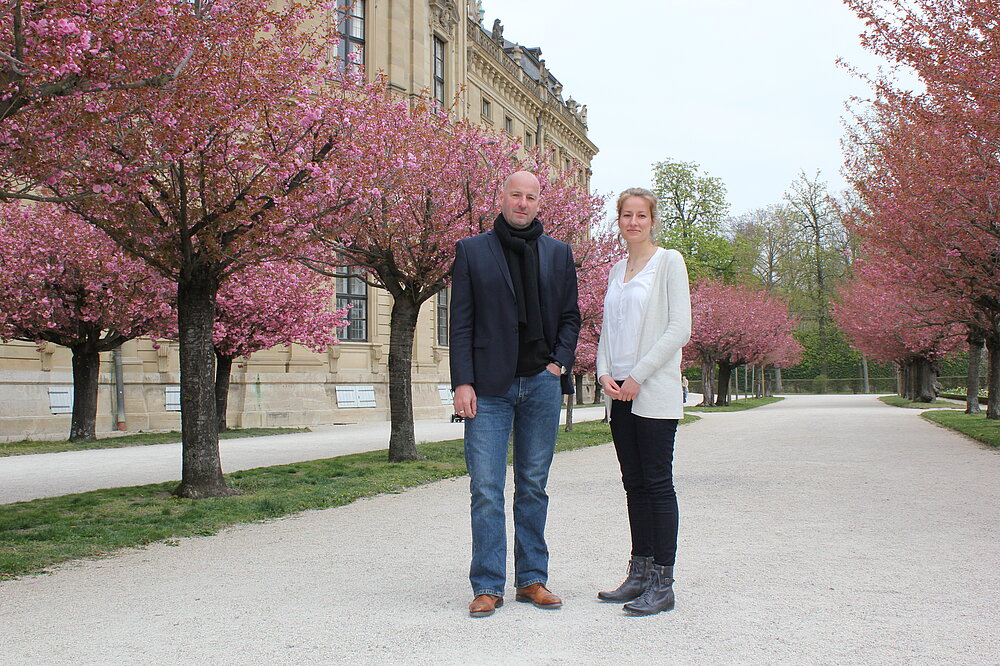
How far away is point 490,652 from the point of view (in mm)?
3941

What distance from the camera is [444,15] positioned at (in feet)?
120

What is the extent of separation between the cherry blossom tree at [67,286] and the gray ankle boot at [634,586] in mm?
14977

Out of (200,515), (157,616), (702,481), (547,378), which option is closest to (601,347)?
(547,378)

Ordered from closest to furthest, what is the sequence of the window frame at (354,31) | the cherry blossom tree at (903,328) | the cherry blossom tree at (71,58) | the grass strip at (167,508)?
the cherry blossom tree at (71,58)
the grass strip at (167,508)
the cherry blossom tree at (903,328)
the window frame at (354,31)

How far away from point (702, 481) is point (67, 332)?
14.9 m

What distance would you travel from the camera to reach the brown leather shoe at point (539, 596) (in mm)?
4684

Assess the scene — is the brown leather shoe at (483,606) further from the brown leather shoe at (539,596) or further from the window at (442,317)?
the window at (442,317)

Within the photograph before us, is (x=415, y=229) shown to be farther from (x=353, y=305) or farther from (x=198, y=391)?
(x=353, y=305)

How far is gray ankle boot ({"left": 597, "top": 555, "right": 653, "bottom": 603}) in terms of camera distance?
15.8ft

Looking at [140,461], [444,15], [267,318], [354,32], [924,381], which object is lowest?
[140,461]

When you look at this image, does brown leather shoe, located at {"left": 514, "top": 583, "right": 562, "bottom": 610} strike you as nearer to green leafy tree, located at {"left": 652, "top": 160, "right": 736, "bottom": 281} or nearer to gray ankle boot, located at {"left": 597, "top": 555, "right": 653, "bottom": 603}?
gray ankle boot, located at {"left": 597, "top": 555, "right": 653, "bottom": 603}

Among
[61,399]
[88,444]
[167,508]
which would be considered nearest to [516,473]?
[167,508]

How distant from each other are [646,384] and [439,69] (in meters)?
33.9

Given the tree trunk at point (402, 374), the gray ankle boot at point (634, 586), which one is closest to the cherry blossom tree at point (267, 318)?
the tree trunk at point (402, 374)
